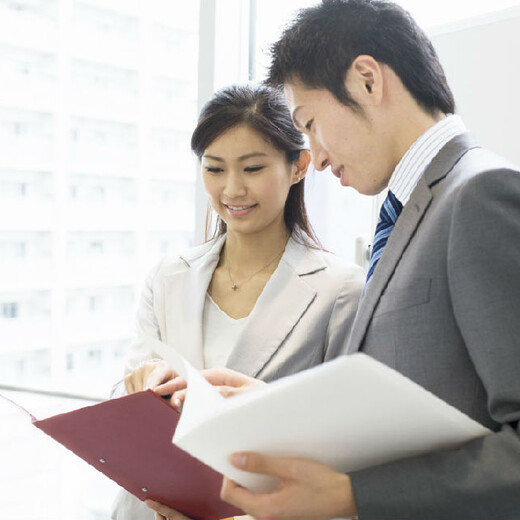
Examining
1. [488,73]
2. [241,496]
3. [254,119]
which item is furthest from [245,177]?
[241,496]

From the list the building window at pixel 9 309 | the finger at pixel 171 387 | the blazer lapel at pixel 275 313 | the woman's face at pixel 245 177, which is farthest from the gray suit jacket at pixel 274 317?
the building window at pixel 9 309

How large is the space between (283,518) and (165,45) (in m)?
3.43

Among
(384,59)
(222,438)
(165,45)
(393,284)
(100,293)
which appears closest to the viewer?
(222,438)

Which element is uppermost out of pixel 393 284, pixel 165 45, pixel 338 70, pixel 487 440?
pixel 165 45

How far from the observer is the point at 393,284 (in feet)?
3.21

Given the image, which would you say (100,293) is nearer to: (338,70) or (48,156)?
(48,156)

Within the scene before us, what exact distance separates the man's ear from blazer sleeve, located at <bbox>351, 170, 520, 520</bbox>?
0.29 meters

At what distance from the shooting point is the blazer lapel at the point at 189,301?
5.45 ft

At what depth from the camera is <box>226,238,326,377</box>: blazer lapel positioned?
160 centimetres

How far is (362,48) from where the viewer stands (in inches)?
43.3

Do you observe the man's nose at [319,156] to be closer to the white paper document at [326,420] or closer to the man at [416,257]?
the man at [416,257]

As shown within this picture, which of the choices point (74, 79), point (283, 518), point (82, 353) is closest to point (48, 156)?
point (74, 79)

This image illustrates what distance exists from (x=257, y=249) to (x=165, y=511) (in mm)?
737

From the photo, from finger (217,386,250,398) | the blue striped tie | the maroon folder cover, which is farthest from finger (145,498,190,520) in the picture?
the blue striped tie
